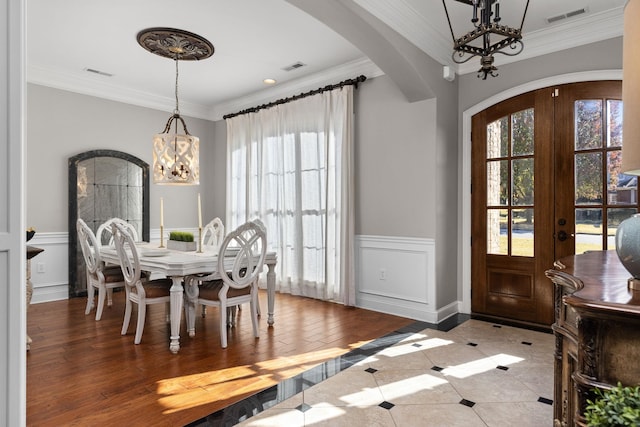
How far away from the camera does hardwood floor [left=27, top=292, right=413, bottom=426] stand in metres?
2.22

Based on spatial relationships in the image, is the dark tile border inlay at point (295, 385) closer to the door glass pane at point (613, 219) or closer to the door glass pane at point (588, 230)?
the door glass pane at point (588, 230)

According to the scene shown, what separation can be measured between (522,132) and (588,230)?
1.08 meters

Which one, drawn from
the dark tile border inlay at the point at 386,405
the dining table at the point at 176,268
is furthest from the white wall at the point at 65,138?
the dark tile border inlay at the point at 386,405

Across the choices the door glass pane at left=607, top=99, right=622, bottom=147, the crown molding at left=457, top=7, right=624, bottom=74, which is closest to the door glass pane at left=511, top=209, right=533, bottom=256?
the door glass pane at left=607, top=99, right=622, bottom=147

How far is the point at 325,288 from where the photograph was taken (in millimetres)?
4754

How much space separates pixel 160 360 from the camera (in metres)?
2.91

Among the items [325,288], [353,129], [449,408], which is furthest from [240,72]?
[449,408]

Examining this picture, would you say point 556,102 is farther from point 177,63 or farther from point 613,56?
point 177,63

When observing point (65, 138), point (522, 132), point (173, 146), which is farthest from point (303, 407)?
Result: point (65, 138)

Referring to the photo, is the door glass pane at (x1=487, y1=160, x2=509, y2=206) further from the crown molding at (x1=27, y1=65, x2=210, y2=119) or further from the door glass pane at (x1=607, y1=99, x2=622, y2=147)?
the crown molding at (x1=27, y1=65, x2=210, y2=119)

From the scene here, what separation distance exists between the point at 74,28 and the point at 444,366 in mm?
4319

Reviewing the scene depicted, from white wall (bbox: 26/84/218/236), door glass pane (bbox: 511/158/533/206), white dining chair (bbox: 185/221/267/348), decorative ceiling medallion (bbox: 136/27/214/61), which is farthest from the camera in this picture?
white wall (bbox: 26/84/218/236)

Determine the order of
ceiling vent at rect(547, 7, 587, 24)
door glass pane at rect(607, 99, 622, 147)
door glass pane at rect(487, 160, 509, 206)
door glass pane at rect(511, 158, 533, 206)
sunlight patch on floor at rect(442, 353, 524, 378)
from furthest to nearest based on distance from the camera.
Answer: door glass pane at rect(487, 160, 509, 206)
door glass pane at rect(511, 158, 533, 206)
door glass pane at rect(607, 99, 622, 147)
ceiling vent at rect(547, 7, 587, 24)
sunlight patch on floor at rect(442, 353, 524, 378)

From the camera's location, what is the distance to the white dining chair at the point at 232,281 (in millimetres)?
3158
